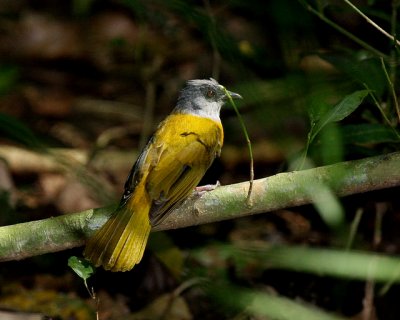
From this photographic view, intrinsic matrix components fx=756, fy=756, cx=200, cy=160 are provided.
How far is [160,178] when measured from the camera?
12.6 ft

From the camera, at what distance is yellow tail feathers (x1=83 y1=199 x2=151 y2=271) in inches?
136

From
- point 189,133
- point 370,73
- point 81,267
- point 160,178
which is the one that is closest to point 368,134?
point 370,73

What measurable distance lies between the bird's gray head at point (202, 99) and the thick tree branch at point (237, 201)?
1144mm

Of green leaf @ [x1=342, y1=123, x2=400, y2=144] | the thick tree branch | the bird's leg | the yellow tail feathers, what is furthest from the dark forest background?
the bird's leg

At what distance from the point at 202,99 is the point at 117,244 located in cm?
148

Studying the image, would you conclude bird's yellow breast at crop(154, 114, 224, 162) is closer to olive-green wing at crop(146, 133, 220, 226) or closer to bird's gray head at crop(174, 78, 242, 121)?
olive-green wing at crop(146, 133, 220, 226)

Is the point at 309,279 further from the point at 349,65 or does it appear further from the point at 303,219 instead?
the point at 349,65

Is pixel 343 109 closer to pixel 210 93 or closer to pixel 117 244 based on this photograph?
pixel 117 244

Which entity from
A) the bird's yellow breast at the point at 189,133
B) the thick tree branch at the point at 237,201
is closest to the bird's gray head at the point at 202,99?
the bird's yellow breast at the point at 189,133

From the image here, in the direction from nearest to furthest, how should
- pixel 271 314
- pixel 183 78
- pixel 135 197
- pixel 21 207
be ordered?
1. pixel 271 314
2. pixel 135 197
3. pixel 21 207
4. pixel 183 78

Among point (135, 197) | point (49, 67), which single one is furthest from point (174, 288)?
point (49, 67)

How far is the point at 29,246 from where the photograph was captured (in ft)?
11.5

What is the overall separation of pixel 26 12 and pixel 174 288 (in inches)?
168

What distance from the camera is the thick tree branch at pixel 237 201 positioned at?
331 centimetres
